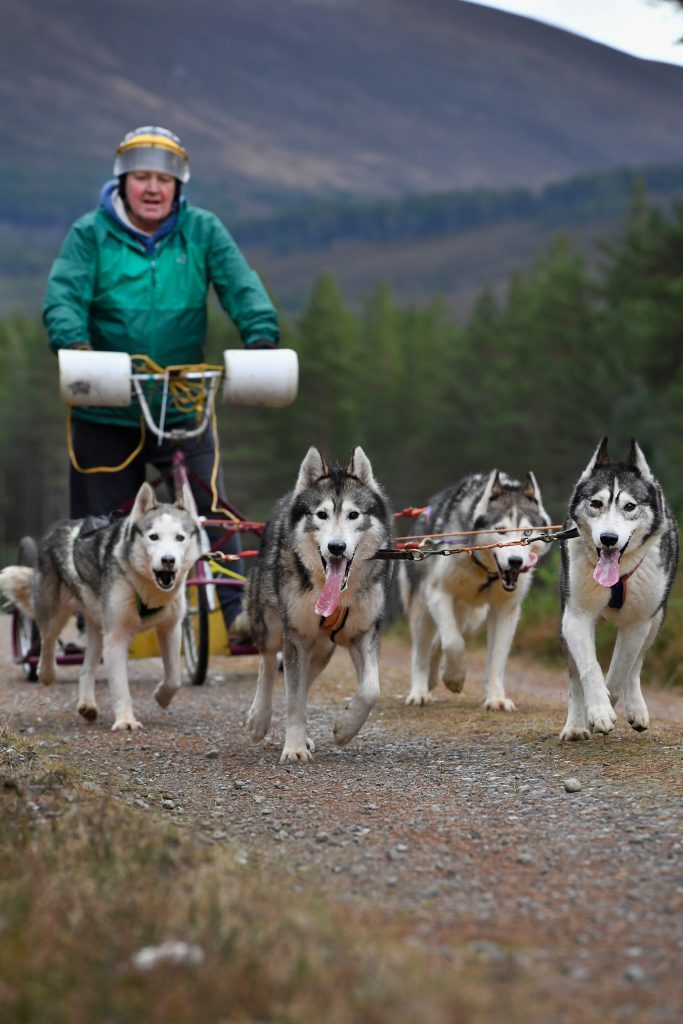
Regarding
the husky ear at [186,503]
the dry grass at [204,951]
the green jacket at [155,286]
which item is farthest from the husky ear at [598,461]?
the green jacket at [155,286]

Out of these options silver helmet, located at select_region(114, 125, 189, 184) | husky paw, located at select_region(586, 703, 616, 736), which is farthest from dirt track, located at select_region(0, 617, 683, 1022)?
silver helmet, located at select_region(114, 125, 189, 184)

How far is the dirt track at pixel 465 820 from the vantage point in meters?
3.40

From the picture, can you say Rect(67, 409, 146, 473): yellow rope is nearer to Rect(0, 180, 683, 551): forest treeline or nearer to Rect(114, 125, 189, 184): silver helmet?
Rect(114, 125, 189, 184): silver helmet

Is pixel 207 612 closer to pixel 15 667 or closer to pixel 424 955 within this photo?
pixel 15 667

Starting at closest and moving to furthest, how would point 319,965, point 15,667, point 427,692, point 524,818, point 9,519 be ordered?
point 319,965
point 524,818
point 427,692
point 15,667
point 9,519

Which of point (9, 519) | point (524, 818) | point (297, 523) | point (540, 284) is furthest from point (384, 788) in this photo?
point (9, 519)

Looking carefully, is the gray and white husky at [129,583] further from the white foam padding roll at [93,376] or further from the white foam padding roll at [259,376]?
the white foam padding roll at [259,376]

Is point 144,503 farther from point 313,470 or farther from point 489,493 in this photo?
point 489,493

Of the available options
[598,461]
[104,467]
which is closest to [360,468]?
[598,461]

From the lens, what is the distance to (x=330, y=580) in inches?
246

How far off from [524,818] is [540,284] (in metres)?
Result: 50.1

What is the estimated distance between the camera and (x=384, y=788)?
567cm

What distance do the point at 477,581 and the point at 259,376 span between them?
1.82 meters

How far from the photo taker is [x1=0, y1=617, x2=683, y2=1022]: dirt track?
3396 mm
